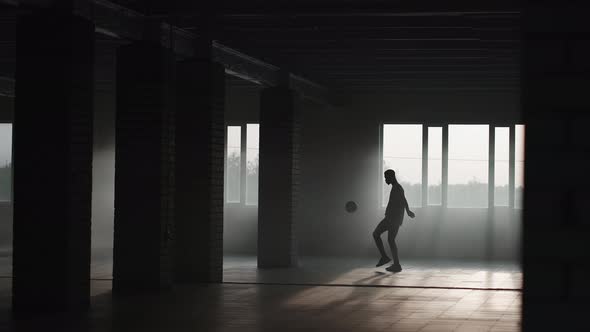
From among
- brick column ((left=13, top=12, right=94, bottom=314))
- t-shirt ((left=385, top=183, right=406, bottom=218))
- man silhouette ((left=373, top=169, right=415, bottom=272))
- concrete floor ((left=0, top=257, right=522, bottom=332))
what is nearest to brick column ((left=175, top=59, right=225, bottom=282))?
concrete floor ((left=0, top=257, right=522, bottom=332))

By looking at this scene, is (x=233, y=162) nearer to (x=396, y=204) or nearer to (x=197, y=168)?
(x=396, y=204)

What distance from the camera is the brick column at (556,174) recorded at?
170cm

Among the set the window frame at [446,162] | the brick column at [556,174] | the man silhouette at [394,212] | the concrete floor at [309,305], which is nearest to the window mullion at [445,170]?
the window frame at [446,162]

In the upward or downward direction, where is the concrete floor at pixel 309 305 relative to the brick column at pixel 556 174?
downward

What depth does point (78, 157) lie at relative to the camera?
9609 millimetres

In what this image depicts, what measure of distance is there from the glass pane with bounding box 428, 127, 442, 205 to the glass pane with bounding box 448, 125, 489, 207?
0.25m

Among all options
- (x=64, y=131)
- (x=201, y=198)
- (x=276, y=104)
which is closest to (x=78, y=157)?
(x=64, y=131)

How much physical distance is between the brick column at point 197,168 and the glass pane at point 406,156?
8418 millimetres

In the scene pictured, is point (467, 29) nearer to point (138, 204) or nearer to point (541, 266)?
point (138, 204)

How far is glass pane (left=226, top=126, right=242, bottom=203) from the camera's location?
845 inches

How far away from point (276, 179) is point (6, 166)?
8.94 m

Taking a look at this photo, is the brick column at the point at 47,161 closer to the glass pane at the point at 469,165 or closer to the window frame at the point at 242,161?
the window frame at the point at 242,161

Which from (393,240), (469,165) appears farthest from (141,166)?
(469,165)

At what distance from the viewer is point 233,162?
21.7 m
